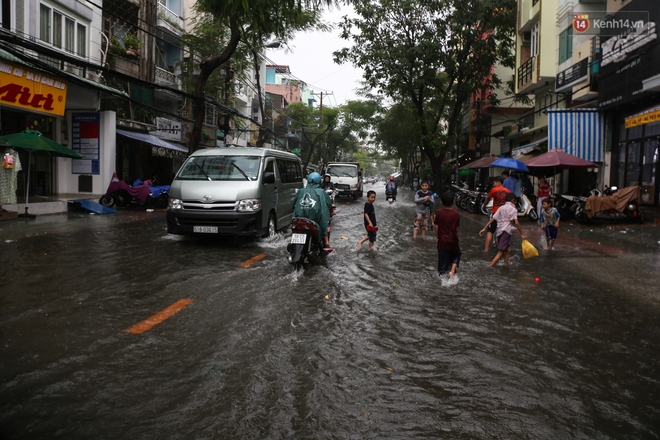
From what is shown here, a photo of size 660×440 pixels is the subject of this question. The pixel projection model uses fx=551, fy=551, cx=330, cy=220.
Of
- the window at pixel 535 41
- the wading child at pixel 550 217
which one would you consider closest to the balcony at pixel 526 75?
the window at pixel 535 41

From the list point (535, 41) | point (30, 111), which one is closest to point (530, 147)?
Result: point (535, 41)

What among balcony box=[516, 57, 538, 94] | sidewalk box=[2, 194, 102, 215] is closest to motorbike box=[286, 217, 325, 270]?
sidewalk box=[2, 194, 102, 215]

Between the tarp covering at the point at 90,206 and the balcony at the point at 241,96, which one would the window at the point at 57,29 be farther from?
the balcony at the point at 241,96

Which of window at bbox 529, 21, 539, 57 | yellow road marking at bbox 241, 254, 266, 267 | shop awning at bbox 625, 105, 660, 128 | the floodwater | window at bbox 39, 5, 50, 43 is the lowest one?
the floodwater

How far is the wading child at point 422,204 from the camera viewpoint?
14023 millimetres

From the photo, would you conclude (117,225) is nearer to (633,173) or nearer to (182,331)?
(182,331)

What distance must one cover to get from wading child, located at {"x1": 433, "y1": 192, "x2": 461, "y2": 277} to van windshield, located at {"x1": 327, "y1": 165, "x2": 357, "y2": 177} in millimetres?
25063

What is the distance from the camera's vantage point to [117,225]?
1494 centimetres

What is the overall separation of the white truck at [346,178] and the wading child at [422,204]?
17.7 metres

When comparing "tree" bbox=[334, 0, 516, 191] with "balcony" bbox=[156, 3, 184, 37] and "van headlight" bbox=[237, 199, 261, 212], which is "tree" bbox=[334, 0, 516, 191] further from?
"van headlight" bbox=[237, 199, 261, 212]

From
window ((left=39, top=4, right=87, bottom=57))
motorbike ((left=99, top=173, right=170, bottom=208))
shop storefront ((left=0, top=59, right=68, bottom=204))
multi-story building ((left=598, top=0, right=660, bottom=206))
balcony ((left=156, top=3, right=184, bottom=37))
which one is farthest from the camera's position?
balcony ((left=156, top=3, right=184, bottom=37))

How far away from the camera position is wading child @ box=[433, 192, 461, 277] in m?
8.04

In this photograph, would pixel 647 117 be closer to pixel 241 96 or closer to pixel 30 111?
pixel 30 111

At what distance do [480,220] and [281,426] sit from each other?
1837cm
